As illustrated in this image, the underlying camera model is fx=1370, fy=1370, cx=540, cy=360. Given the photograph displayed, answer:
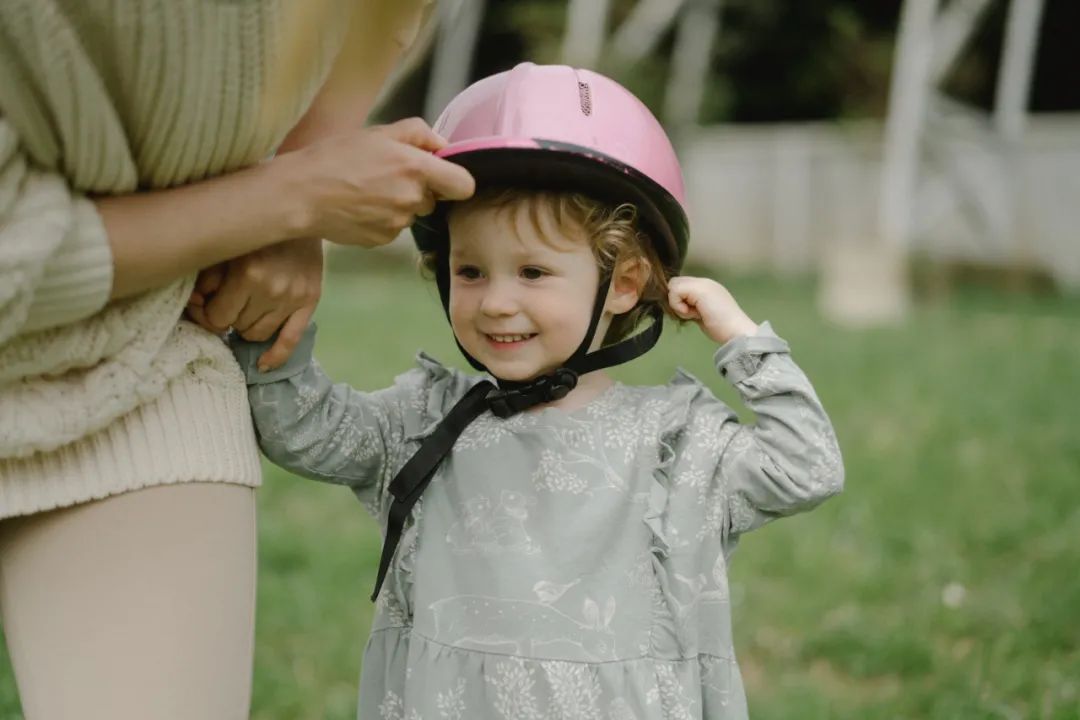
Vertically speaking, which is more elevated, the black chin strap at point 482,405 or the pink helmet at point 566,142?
the pink helmet at point 566,142

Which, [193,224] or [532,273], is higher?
[193,224]

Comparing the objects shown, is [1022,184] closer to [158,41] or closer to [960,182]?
[960,182]

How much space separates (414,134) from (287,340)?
15.2 inches

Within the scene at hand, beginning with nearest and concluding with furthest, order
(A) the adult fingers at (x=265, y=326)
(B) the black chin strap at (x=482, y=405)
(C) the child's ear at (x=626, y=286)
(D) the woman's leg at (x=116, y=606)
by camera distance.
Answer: (D) the woman's leg at (x=116, y=606) < (A) the adult fingers at (x=265, y=326) < (B) the black chin strap at (x=482, y=405) < (C) the child's ear at (x=626, y=286)

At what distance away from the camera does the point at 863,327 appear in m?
10.2

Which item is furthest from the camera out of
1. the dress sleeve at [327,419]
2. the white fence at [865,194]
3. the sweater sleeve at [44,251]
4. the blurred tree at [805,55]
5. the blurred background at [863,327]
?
the blurred tree at [805,55]

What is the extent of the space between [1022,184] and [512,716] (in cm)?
1482

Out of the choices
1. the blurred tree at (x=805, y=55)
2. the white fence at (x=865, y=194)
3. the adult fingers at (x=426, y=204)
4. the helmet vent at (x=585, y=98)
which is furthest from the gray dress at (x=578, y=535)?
the blurred tree at (x=805, y=55)

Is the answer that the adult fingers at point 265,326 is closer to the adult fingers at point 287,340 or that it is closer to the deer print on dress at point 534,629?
the adult fingers at point 287,340

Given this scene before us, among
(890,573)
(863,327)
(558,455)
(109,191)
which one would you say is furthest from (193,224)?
(863,327)

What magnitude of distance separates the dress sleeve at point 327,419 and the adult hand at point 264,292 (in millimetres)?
79

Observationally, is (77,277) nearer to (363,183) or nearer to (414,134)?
(363,183)

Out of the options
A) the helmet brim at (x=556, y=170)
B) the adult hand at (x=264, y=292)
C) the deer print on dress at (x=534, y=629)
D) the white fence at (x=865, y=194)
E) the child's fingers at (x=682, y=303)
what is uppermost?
the helmet brim at (x=556, y=170)

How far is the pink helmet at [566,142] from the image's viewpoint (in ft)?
7.50
